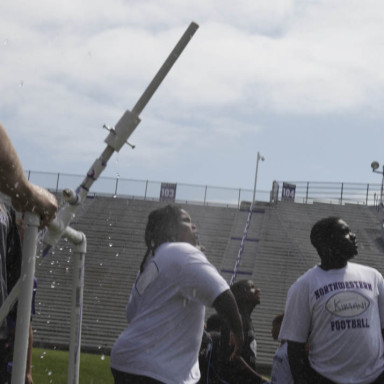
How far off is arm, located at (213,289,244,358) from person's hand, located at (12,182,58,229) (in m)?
1.24

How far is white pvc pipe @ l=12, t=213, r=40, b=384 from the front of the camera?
6.20 feet

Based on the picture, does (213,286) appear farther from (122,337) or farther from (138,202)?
(138,202)

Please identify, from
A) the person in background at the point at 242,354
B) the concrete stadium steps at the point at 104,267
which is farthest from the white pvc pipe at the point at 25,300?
the concrete stadium steps at the point at 104,267

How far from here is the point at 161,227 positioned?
3535 millimetres

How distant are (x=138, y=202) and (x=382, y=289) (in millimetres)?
33991

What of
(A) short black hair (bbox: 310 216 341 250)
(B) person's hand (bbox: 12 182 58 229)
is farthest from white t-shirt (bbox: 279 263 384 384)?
(B) person's hand (bbox: 12 182 58 229)

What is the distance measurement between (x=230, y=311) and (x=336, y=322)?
0.99 m

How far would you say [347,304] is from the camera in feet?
12.8

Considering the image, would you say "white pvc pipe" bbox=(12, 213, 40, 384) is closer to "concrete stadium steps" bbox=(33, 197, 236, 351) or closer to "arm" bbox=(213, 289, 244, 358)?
"arm" bbox=(213, 289, 244, 358)

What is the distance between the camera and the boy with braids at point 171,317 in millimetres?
3129

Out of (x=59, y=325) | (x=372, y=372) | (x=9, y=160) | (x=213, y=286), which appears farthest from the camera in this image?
(x=59, y=325)

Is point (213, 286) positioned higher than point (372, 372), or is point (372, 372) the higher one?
point (213, 286)

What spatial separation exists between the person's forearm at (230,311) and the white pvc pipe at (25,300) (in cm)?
125

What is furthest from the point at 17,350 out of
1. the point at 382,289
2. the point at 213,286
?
the point at 382,289
